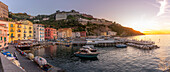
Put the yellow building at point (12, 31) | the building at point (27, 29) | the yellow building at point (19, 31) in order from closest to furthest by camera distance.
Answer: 1. the yellow building at point (12, 31)
2. the yellow building at point (19, 31)
3. the building at point (27, 29)

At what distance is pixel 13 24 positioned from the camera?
2464 inches

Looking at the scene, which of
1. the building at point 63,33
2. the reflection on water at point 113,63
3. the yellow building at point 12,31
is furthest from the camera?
the building at point 63,33

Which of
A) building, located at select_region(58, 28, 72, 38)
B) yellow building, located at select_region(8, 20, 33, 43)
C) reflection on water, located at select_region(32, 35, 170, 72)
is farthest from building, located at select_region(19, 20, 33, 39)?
building, located at select_region(58, 28, 72, 38)

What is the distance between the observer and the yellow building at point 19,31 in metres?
61.7

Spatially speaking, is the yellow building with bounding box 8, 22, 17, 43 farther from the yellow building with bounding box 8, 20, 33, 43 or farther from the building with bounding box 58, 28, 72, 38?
the building with bounding box 58, 28, 72, 38

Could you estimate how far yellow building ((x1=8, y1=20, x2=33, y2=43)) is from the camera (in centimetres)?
6175

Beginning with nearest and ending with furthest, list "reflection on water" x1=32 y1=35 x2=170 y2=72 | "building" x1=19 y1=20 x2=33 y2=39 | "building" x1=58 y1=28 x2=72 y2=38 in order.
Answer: "reflection on water" x1=32 y1=35 x2=170 y2=72 < "building" x1=19 y1=20 x2=33 y2=39 < "building" x1=58 y1=28 x2=72 y2=38

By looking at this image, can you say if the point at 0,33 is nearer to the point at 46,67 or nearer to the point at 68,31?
the point at 46,67

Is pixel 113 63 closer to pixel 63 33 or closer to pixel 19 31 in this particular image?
pixel 19 31

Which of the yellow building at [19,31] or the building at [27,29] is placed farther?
the building at [27,29]

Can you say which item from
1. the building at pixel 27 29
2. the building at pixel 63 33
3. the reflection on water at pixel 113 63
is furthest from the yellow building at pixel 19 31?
the building at pixel 63 33

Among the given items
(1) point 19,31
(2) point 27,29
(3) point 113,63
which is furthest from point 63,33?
(3) point 113,63

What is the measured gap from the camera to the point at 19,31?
220 feet

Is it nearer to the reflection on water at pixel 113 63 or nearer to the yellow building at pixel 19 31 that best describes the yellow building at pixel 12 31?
the yellow building at pixel 19 31
